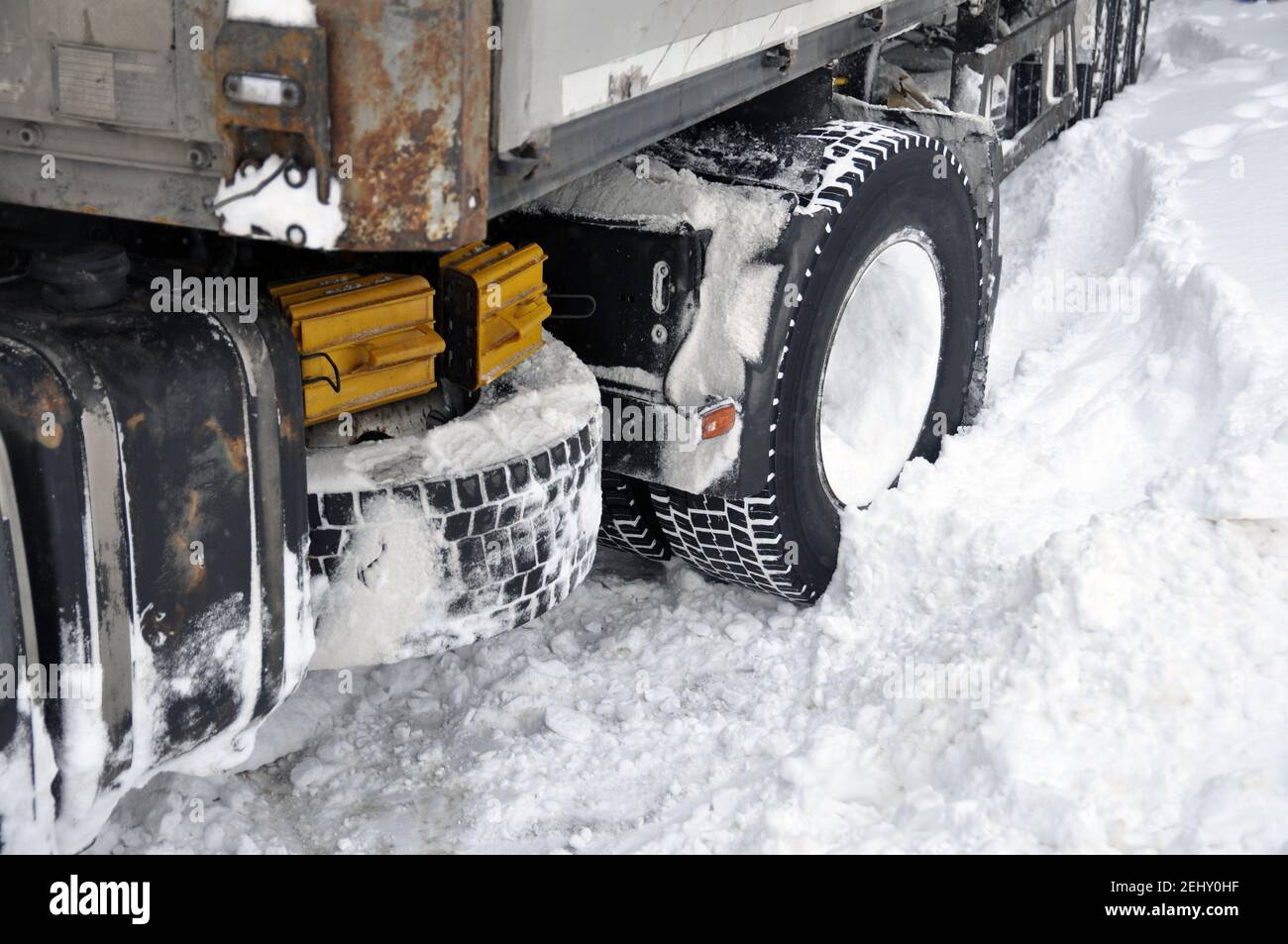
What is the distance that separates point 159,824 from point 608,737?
0.93 metres

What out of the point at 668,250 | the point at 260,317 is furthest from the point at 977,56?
the point at 260,317

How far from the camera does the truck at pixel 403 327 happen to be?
1.77 m

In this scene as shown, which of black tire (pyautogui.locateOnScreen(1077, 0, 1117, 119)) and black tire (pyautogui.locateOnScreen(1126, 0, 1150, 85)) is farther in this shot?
black tire (pyautogui.locateOnScreen(1126, 0, 1150, 85))

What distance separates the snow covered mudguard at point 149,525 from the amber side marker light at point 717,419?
3.15 feet

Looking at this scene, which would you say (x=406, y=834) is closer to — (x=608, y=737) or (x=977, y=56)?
(x=608, y=737)

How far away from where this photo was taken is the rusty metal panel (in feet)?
5.63

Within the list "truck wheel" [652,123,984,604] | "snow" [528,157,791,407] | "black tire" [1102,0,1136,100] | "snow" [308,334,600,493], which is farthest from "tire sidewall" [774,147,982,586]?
"black tire" [1102,0,1136,100]

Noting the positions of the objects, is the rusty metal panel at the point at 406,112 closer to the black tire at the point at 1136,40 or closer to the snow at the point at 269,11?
the snow at the point at 269,11

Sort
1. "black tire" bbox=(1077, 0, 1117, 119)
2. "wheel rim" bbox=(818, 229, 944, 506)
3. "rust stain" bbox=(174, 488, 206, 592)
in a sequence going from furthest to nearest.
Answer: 1. "black tire" bbox=(1077, 0, 1117, 119)
2. "wheel rim" bbox=(818, 229, 944, 506)
3. "rust stain" bbox=(174, 488, 206, 592)

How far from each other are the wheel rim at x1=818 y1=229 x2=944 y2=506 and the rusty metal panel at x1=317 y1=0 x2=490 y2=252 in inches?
77.0

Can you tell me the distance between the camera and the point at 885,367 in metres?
3.72

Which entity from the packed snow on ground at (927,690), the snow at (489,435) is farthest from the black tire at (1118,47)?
the snow at (489,435)

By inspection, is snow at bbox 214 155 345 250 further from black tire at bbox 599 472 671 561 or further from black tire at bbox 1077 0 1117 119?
black tire at bbox 1077 0 1117 119

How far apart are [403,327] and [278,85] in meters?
0.74
